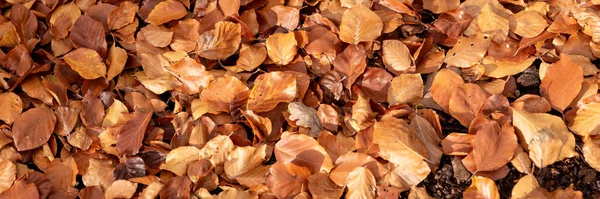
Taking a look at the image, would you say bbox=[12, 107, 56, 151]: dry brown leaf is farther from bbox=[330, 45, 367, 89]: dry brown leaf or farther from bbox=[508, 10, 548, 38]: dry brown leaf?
bbox=[508, 10, 548, 38]: dry brown leaf

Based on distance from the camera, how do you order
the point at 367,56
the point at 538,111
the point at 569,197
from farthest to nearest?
the point at 367,56 → the point at 538,111 → the point at 569,197

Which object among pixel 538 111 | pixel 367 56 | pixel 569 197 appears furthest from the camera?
pixel 367 56

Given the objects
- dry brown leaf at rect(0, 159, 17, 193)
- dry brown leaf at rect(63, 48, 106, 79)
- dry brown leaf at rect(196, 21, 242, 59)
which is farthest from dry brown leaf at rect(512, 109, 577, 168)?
dry brown leaf at rect(0, 159, 17, 193)

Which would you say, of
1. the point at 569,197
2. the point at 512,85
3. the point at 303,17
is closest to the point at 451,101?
the point at 512,85

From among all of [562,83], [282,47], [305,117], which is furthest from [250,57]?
[562,83]

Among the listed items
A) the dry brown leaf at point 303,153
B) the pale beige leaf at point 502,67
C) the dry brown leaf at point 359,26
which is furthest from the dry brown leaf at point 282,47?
the pale beige leaf at point 502,67

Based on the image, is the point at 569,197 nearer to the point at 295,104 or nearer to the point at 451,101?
the point at 451,101
